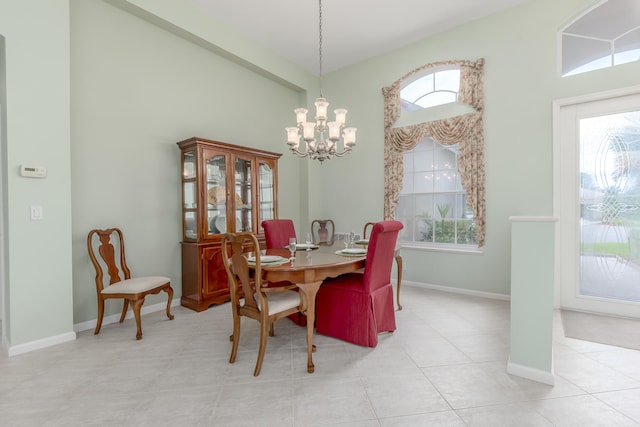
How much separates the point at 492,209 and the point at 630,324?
1.66 metres

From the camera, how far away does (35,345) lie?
8.02ft

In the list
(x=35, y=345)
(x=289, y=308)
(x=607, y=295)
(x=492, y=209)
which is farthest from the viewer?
(x=492, y=209)

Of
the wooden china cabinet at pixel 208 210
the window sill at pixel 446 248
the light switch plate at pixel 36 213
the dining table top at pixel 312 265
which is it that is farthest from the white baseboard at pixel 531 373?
the light switch plate at pixel 36 213

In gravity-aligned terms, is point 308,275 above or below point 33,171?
below

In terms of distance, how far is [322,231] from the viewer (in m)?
5.12

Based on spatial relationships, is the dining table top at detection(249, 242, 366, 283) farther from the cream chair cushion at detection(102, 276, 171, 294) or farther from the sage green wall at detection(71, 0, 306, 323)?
the sage green wall at detection(71, 0, 306, 323)

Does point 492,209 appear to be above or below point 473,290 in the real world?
above

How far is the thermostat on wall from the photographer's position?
2375mm

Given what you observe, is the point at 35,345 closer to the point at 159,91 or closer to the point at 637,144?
the point at 159,91

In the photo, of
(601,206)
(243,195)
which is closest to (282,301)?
(243,195)

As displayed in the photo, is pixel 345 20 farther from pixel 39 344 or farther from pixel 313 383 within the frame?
pixel 39 344

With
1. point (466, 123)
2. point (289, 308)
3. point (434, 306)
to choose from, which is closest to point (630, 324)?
point (434, 306)

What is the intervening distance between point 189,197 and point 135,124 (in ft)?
3.17

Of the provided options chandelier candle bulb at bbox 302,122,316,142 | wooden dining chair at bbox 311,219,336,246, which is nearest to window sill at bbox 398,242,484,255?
wooden dining chair at bbox 311,219,336,246
